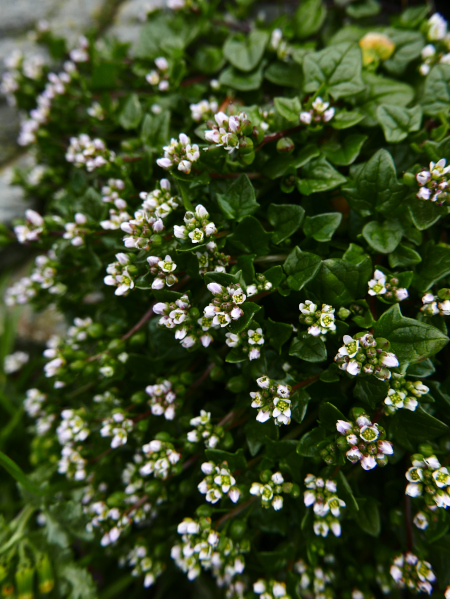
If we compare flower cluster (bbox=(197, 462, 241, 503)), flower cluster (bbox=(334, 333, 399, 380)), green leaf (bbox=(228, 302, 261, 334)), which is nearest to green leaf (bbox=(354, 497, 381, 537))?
flower cluster (bbox=(197, 462, 241, 503))

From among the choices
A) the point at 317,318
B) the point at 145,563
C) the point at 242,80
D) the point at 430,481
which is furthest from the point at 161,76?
the point at 145,563

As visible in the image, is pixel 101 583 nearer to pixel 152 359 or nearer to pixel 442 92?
pixel 152 359

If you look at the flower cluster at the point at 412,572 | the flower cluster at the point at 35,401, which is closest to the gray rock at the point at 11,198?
the flower cluster at the point at 35,401

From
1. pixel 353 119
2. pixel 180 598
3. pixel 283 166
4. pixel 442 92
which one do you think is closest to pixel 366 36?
pixel 442 92

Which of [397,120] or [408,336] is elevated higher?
[397,120]

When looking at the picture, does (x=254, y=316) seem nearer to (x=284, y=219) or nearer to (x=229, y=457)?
(x=284, y=219)

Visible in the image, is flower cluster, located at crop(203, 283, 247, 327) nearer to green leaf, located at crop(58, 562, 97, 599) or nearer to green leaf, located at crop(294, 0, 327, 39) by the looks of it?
green leaf, located at crop(58, 562, 97, 599)
